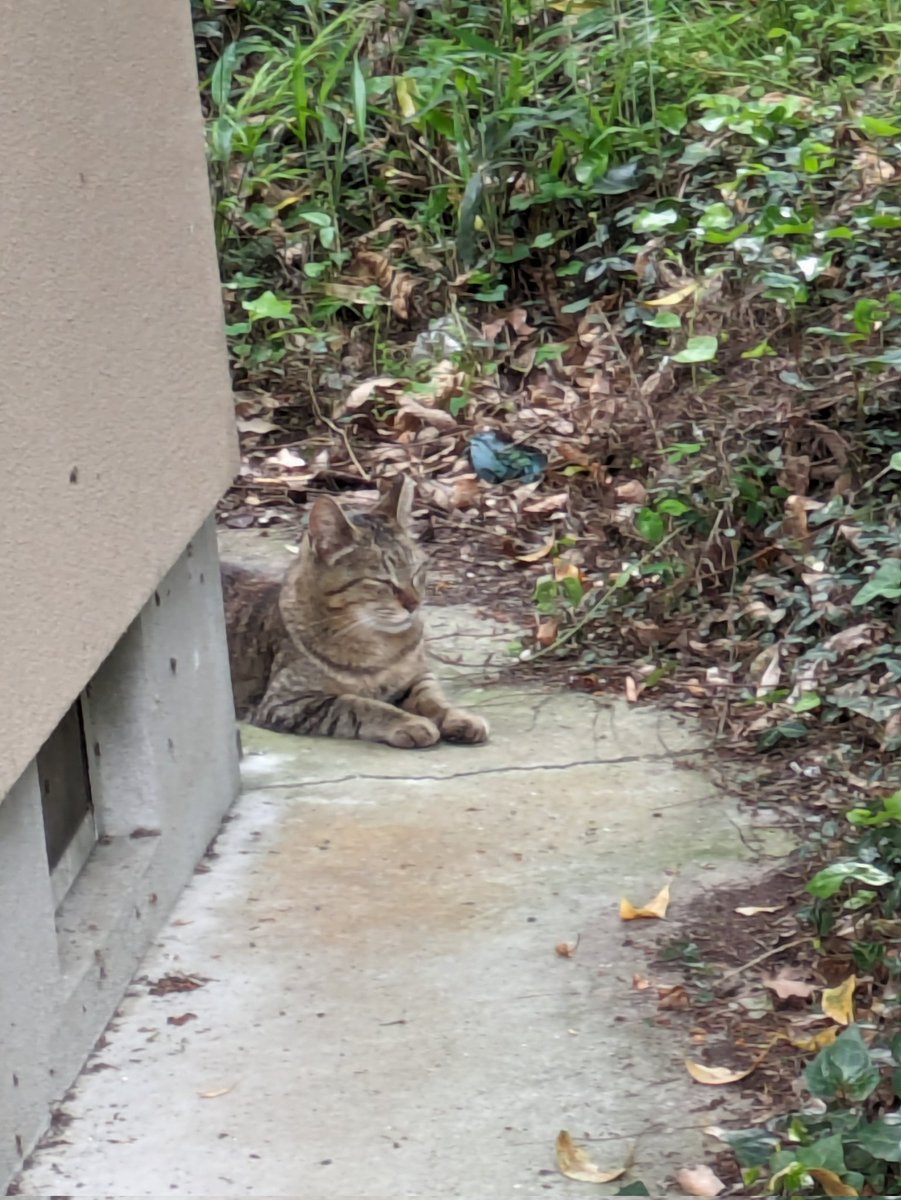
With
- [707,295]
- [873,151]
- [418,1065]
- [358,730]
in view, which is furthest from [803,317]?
[418,1065]

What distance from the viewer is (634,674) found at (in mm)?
5227

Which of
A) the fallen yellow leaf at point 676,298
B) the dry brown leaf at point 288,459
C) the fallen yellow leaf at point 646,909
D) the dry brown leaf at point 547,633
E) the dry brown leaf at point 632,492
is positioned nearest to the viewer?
the fallen yellow leaf at point 646,909

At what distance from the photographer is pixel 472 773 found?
15.4 feet

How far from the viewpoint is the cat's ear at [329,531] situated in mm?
5078

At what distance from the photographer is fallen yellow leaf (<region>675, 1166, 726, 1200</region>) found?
9.64ft

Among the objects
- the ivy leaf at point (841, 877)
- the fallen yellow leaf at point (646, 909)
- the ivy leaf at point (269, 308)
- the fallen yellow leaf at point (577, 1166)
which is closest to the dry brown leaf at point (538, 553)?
the ivy leaf at point (269, 308)

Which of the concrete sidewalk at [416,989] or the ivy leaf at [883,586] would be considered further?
the ivy leaf at [883,586]

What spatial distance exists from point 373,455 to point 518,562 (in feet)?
3.56

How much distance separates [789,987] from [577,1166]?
2.36 ft

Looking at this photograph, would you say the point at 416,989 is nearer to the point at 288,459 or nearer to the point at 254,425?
the point at 288,459

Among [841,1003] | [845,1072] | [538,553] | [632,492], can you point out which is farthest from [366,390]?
[845,1072]

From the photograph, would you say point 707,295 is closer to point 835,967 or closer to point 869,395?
point 869,395

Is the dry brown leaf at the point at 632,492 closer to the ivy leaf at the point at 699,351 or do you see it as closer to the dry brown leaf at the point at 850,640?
the ivy leaf at the point at 699,351

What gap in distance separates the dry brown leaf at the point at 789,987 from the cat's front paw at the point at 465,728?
143cm
